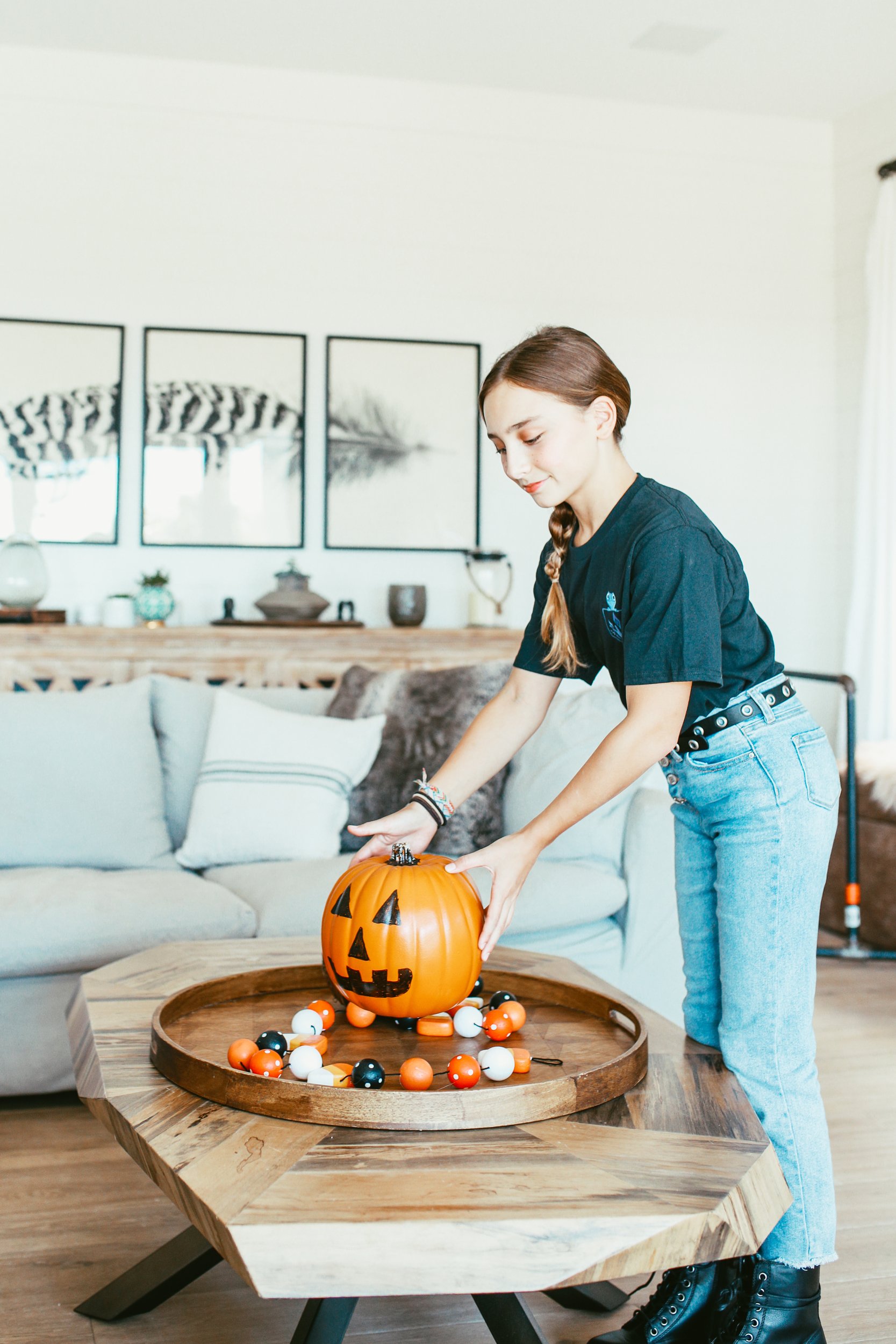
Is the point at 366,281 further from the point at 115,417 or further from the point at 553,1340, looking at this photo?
the point at 553,1340

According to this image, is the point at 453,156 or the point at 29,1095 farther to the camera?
the point at 453,156

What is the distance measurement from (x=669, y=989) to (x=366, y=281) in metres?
3.21

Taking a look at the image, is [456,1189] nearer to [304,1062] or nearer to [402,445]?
[304,1062]

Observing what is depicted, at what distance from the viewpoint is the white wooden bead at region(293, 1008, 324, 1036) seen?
4.44ft

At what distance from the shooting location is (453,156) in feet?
15.6

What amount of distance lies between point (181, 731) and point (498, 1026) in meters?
1.94

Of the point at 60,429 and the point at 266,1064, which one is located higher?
the point at 60,429

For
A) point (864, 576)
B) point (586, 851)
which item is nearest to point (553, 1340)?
point (586, 851)

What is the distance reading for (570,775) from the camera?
9.22 ft

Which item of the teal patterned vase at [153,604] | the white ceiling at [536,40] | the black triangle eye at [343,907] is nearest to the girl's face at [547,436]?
the black triangle eye at [343,907]

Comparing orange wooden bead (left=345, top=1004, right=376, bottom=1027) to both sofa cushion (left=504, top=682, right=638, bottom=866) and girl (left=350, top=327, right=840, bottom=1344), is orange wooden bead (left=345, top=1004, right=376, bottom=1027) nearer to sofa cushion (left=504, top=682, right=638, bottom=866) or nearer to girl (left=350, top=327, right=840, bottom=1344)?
girl (left=350, top=327, right=840, bottom=1344)

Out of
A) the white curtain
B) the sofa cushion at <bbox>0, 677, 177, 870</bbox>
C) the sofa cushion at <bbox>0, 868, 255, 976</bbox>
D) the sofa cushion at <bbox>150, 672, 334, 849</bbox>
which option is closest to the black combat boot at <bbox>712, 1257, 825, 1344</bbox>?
the sofa cushion at <bbox>0, 868, 255, 976</bbox>

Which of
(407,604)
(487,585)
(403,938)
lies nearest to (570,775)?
(403,938)

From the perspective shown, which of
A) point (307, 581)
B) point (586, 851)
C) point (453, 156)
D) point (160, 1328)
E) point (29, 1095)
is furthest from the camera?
point (453, 156)
